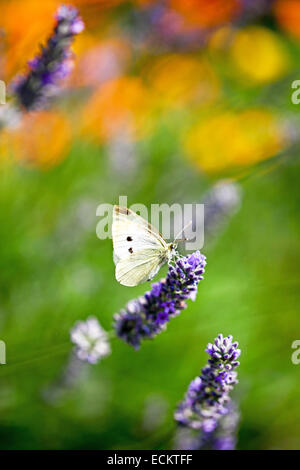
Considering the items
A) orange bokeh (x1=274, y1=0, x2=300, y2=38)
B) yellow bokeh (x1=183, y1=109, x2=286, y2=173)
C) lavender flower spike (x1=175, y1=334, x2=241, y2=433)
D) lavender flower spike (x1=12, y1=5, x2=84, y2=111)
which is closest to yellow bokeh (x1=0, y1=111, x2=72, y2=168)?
yellow bokeh (x1=183, y1=109, x2=286, y2=173)

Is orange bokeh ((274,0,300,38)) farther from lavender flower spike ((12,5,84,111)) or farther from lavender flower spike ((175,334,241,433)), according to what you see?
lavender flower spike ((175,334,241,433))

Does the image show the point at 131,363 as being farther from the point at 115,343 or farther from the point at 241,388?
the point at 241,388

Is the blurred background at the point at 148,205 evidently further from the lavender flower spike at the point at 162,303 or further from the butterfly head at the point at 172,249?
the butterfly head at the point at 172,249

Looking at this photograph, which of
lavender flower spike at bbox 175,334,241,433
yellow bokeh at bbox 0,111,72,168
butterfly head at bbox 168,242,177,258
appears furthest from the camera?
yellow bokeh at bbox 0,111,72,168

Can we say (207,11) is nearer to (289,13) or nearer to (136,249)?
(289,13)

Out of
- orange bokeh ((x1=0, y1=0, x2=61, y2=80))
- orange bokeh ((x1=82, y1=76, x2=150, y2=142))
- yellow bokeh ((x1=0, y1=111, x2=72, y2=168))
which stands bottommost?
yellow bokeh ((x1=0, y1=111, x2=72, y2=168))

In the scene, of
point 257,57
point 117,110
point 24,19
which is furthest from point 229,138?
point 24,19
